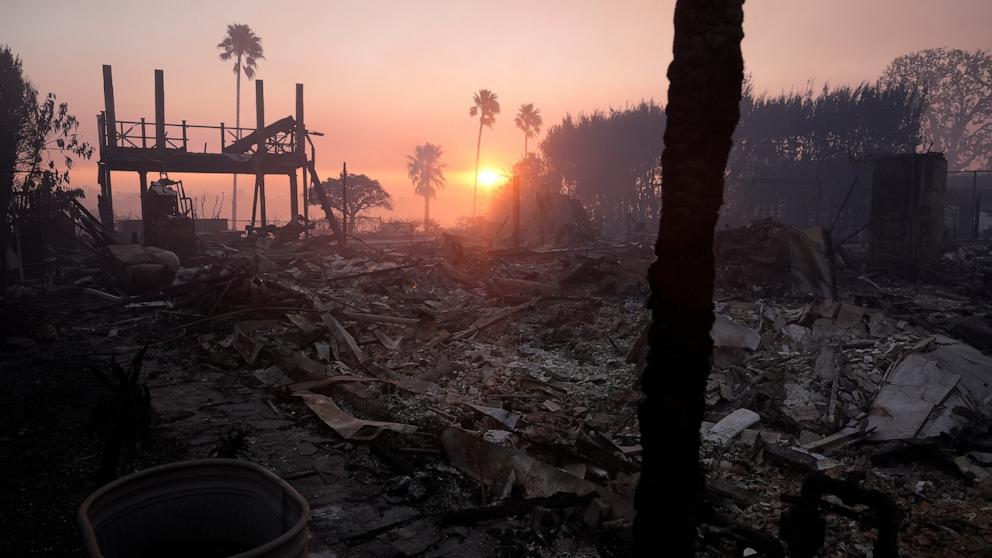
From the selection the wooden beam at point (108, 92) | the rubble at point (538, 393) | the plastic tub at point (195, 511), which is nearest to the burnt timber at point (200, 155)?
the wooden beam at point (108, 92)

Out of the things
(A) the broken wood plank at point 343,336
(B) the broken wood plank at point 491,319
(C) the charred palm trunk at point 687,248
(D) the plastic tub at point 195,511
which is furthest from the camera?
(B) the broken wood plank at point 491,319

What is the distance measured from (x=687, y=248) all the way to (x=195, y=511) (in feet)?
8.97

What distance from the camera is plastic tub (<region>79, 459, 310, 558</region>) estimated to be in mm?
2514

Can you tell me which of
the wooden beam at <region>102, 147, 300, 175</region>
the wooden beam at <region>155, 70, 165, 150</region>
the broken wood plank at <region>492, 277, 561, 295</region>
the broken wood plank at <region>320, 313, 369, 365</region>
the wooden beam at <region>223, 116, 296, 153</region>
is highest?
the wooden beam at <region>155, 70, 165, 150</region>

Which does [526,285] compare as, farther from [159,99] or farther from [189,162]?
[159,99]

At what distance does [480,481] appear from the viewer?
17.6 feet

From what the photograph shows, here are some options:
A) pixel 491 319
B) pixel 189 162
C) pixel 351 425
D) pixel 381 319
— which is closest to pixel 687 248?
pixel 351 425

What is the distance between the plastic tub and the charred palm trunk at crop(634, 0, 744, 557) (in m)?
1.76

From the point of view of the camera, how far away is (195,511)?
275 cm

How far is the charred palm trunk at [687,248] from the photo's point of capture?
267cm

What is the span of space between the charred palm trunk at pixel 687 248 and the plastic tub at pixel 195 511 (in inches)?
69.4

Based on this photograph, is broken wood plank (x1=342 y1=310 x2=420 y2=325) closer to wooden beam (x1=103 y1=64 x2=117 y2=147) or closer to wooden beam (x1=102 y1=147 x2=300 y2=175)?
wooden beam (x1=102 y1=147 x2=300 y2=175)

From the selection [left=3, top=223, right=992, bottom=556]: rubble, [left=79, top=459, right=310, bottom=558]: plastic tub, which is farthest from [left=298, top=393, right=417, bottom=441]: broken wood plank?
[left=79, top=459, right=310, bottom=558]: plastic tub

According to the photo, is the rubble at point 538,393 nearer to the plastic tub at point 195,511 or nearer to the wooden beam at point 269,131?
the plastic tub at point 195,511
